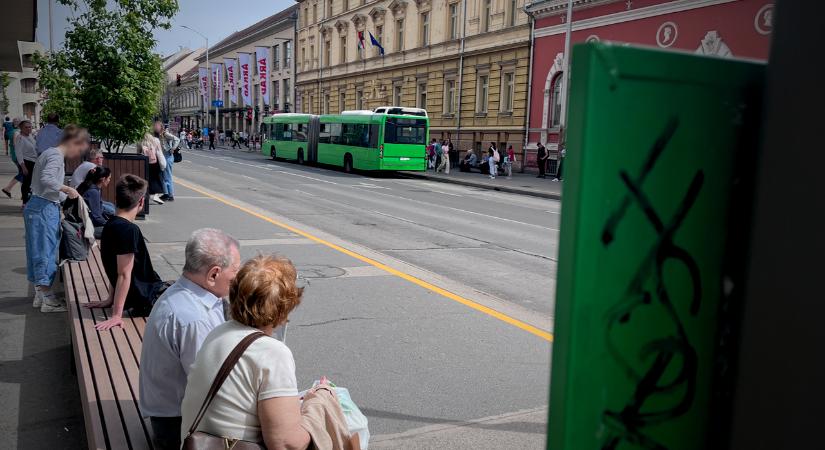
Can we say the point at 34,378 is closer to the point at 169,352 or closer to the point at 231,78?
the point at 169,352

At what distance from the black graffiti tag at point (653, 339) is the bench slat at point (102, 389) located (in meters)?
2.55

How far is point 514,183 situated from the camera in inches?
1032

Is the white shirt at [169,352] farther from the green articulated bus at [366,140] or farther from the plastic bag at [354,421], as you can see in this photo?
the green articulated bus at [366,140]

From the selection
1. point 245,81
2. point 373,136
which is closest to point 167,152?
point 373,136

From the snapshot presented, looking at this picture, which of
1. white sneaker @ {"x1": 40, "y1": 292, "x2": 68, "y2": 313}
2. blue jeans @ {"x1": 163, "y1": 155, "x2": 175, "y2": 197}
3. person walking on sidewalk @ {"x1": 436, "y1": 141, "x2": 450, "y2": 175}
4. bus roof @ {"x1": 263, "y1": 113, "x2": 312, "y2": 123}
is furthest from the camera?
bus roof @ {"x1": 263, "y1": 113, "x2": 312, "y2": 123}

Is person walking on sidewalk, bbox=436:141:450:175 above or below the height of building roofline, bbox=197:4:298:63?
below

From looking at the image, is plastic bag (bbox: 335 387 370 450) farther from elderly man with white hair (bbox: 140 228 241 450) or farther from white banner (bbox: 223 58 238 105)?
white banner (bbox: 223 58 238 105)

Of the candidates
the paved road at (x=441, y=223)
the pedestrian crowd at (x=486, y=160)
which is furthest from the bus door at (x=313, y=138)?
the paved road at (x=441, y=223)

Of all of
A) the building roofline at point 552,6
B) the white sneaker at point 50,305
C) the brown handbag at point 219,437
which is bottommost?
the white sneaker at point 50,305

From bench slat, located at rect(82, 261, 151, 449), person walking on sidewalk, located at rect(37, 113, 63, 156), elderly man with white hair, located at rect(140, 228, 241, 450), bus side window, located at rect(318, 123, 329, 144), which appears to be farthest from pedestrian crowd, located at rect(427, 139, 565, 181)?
elderly man with white hair, located at rect(140, 228, 241, 450)

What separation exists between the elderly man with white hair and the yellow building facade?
29.7 m

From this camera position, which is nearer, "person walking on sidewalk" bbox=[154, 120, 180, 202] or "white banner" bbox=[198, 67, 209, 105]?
"person walking on sidewalk" bbox=[154, 120, 180, 202]

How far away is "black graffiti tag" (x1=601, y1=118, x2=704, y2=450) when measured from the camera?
1178 millimetres

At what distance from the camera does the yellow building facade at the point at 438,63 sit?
109 ft
